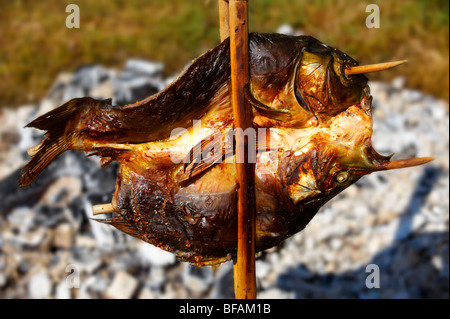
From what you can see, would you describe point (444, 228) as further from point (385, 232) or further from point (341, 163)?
point (341, 163)

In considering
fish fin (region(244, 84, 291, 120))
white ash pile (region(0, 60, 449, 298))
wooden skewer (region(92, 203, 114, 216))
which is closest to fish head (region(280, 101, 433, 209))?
fish fin (region(244, 84, 291, 120))

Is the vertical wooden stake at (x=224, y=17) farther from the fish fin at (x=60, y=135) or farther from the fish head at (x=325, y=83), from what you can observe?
the fish fin at (x=60, y=135)

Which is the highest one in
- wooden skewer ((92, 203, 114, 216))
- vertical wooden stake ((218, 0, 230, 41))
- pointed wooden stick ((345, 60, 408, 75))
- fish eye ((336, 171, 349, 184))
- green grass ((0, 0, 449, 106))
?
green grass ((0, 0, 449, 106))

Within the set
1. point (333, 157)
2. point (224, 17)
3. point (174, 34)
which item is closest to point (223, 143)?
point (333, 157)

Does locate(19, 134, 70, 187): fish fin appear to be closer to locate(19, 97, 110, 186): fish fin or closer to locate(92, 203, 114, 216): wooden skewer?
locate(19, 97, 110, 186): fish fin

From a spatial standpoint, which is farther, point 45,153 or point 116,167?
point 116,167

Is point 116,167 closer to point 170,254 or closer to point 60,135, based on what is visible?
point 170,254
